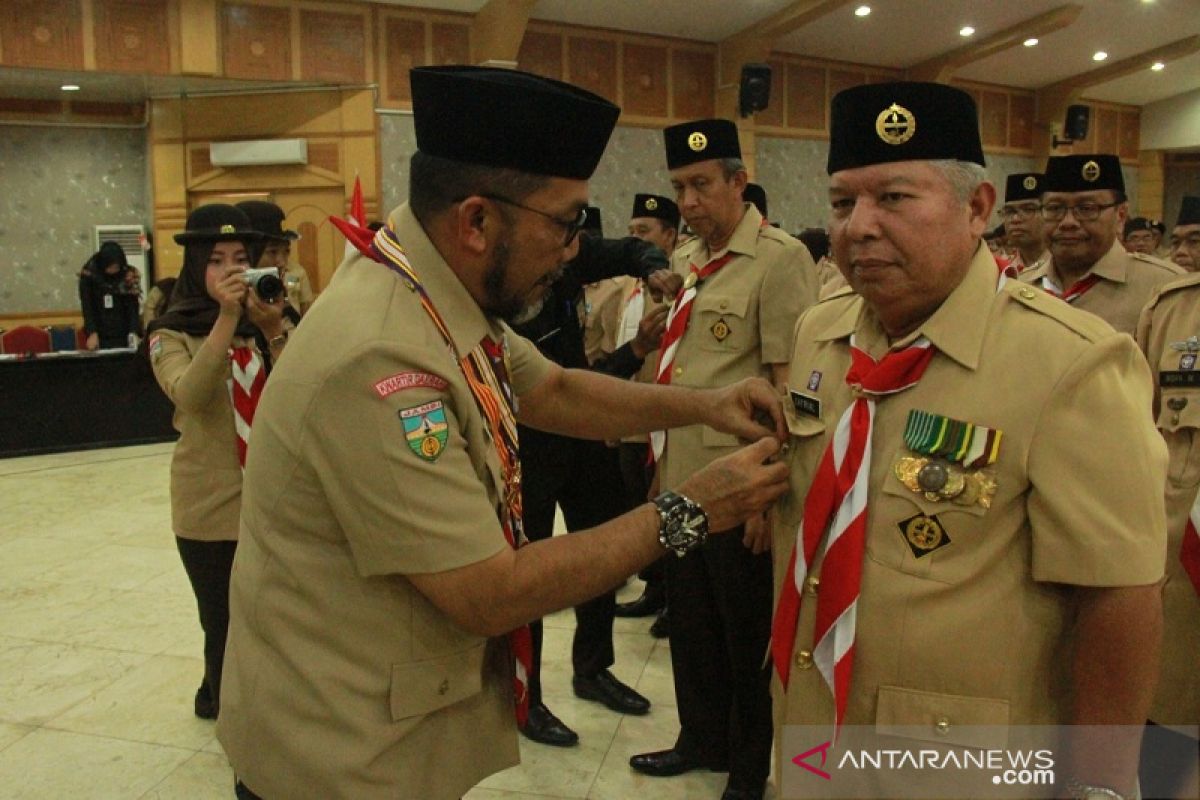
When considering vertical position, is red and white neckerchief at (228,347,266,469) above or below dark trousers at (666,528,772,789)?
above

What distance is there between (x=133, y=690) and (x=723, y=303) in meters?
2.58

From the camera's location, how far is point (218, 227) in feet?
9.48

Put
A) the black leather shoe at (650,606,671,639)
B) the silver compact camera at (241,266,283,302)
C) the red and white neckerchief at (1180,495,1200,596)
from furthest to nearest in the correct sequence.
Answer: the black leather shoe at (650,606,671,639)
the silver compact camera at (241,266,283,302)
the red and white neckerchief at (1180,495,1200,596)

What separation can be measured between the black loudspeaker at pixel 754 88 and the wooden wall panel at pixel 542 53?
2.18m

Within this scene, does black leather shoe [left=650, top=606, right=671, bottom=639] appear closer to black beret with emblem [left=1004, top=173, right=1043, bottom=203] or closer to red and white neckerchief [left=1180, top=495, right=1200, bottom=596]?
red and white neckerchief [left=1180, top=495, right=1200, bottom=596]

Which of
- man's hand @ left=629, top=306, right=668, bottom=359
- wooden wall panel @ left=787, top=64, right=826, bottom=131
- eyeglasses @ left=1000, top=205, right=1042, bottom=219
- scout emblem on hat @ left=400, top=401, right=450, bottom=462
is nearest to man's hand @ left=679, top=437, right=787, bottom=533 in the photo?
scout emblem on hat @ left=400, top=401, right=450, bottom=462

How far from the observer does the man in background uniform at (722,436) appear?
2.67m

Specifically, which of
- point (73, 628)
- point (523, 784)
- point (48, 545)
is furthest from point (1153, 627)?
point (48, 545)

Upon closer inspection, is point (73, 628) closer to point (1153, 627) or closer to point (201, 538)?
point (201, 538)

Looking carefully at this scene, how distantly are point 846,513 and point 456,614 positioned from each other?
1.98ft

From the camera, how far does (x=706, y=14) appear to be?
419 inches

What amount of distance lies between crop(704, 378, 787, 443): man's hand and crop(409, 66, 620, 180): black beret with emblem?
2.02ft

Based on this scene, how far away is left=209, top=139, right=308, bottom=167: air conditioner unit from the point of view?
10258 millimetres

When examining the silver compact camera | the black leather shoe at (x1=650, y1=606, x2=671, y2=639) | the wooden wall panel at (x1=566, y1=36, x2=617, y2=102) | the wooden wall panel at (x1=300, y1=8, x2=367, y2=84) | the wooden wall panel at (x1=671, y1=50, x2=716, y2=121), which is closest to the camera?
the silver compact camera
